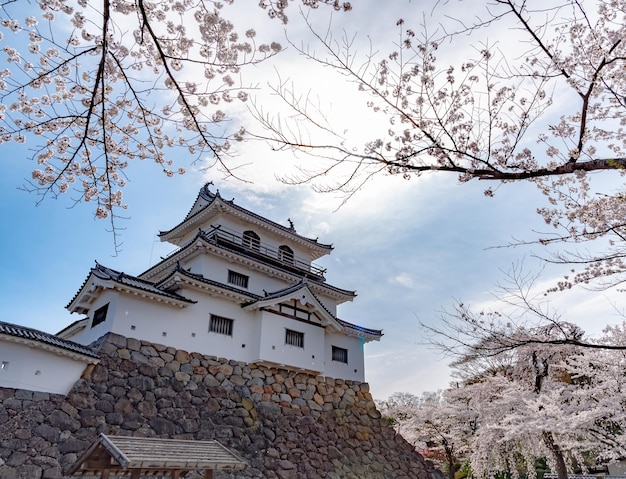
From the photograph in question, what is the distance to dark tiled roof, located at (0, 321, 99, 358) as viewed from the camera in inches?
344

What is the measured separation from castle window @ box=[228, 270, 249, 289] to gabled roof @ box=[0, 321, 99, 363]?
560cm

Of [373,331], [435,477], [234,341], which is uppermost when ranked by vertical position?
[373,331]

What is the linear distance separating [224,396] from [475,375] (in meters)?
11.5

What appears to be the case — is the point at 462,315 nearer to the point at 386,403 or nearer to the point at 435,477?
the point at 435,477

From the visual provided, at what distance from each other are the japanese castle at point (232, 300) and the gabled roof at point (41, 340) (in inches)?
44.9

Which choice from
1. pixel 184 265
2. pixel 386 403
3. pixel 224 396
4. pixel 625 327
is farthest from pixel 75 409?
pixel 386 403

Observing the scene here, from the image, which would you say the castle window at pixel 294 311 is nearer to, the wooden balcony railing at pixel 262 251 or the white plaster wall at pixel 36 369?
the wooden balcony railing at pixel 262 251

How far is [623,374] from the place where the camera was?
11578mm

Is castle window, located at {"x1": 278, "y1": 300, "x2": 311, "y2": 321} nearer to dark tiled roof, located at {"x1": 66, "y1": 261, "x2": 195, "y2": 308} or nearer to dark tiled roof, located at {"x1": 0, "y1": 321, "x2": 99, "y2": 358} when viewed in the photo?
dark tiled roof, located at {"x1": 66, "y1": 261, "x2": 195, "y2": 308}

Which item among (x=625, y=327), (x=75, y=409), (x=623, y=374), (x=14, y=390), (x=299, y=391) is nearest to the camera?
(x=14, y=390)

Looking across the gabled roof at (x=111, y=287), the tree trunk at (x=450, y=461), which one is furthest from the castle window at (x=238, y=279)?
the tree trunk at (x=450, y=461)

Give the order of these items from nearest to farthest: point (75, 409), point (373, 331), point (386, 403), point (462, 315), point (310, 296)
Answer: point (462, 315) < point (75, 409) < point (310, 296) < point (373, 331) < point (386, 403)

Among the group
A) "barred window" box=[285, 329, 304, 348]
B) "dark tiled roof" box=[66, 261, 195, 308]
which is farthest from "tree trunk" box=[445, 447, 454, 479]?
"dark tiled roof" box=[66, 261, 195, 308]

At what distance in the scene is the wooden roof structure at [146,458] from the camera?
583cm
